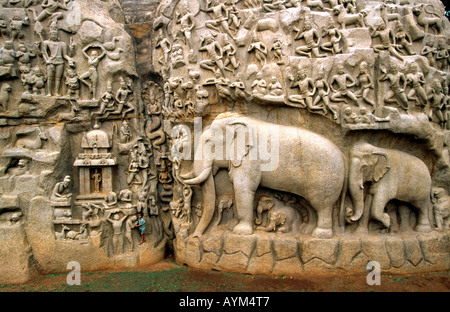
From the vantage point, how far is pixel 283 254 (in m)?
6.04

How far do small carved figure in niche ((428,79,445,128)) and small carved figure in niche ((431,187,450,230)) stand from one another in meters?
1.46

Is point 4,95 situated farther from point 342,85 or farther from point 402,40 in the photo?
point 402,40

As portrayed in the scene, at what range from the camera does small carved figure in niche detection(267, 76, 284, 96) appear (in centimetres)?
599

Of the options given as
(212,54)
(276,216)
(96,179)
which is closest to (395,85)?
(276,216)

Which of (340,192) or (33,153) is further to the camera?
(33,153)

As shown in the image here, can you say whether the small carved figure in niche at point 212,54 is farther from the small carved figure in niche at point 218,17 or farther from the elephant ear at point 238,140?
the elephant ear at point 238,140

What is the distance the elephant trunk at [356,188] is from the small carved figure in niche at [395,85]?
132 centimetres

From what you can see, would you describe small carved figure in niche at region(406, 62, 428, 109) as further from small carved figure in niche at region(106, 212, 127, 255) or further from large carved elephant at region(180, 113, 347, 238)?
small carved figure in niche at region(106, 212, 127, 255)

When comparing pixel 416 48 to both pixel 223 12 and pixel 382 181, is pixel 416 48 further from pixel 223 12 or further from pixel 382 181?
pixel 223 12

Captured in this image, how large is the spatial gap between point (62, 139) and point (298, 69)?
4788 mm

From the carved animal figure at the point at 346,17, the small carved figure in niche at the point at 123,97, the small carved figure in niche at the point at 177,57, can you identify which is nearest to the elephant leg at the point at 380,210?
the carved animal figure at the point at 346,17

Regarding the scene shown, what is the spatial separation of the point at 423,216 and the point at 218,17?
551cm

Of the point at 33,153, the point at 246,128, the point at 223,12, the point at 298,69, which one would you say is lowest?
the point at 33,153

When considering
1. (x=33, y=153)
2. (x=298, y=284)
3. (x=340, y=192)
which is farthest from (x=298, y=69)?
(x=33, y=153)
